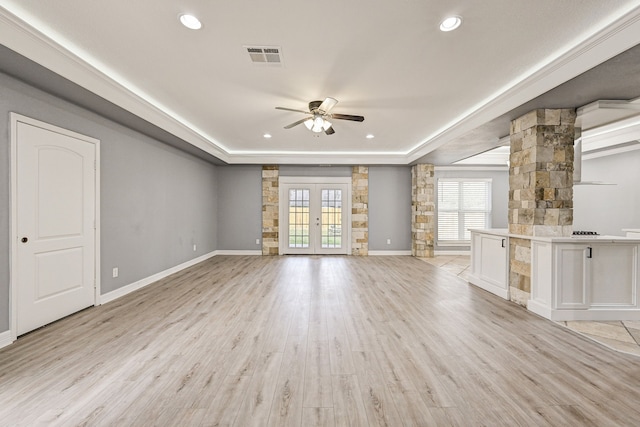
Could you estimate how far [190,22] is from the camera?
235 centimetres

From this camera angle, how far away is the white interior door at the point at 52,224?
2.85 meters

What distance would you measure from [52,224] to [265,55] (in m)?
3.04

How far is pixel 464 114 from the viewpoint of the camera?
4539 mm

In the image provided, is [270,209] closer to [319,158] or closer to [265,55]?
[319,158]

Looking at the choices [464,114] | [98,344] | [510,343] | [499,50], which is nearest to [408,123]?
[464,114]

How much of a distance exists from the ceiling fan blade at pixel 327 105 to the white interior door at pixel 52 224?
3074 mm

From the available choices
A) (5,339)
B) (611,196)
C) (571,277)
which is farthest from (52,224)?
(611,196)

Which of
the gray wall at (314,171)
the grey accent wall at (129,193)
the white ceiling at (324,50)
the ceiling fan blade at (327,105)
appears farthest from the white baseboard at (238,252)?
the ceiling fan blade at (327,105)

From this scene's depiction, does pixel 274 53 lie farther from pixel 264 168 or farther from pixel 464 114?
pixel 264 168

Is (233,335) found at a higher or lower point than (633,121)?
lower

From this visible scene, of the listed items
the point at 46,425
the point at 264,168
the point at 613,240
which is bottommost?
the point at 46,425

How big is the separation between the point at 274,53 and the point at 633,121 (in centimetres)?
645

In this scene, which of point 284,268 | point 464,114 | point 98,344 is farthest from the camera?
→ point 284,268

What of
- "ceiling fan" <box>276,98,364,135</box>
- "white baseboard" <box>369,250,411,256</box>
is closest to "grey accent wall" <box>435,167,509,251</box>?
"white baseboard" <box>369,250,411,256</box>
